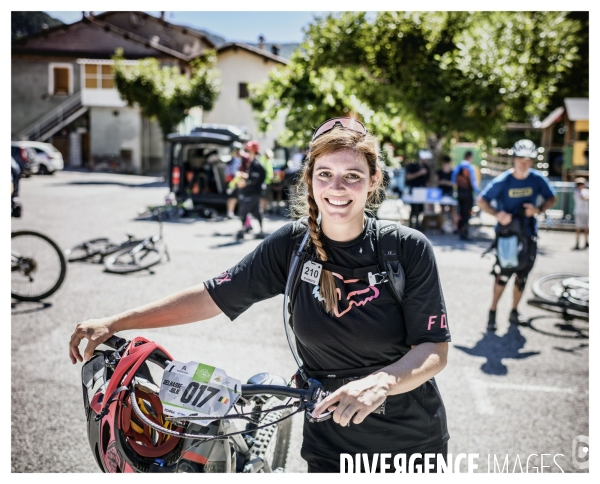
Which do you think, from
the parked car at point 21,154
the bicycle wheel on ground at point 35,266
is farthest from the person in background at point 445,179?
the bicycle wheel on ground at point 35,266

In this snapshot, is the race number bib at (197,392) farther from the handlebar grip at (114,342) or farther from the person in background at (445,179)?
the person in background at (445,179)

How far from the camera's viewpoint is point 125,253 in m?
8.11

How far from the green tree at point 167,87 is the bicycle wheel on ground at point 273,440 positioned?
271 inches

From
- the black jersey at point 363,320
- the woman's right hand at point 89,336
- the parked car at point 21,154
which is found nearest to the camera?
the black jersey at point 363,320

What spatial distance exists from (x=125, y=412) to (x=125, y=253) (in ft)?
21.4

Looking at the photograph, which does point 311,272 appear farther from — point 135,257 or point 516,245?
point 135,257

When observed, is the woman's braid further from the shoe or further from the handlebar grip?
the shoe

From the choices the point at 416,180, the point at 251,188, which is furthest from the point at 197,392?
the point at 416,180

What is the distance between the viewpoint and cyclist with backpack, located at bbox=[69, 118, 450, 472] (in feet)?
6.19

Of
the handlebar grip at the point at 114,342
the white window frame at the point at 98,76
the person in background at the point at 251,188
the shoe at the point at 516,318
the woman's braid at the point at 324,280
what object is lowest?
the shoe at the point at 516,318

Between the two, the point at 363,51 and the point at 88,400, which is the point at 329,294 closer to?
the point at 88,400

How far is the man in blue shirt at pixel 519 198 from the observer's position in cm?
596
